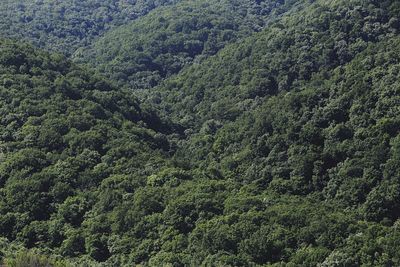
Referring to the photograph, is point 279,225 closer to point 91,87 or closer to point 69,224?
point 69,224

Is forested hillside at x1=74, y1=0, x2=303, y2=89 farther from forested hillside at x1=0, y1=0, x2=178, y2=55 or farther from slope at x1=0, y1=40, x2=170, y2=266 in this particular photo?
slope at x1=0, y1=40, x2=170, y2=266

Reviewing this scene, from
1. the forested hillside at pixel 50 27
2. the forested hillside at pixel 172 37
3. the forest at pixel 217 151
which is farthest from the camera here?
the forested hillside at pixel 50 27

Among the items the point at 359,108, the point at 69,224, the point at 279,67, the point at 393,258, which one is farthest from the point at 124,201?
the point at 279,67

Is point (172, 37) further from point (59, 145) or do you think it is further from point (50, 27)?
point (59, 145)

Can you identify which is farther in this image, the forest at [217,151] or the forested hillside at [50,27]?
the forested hillside at [50,27]

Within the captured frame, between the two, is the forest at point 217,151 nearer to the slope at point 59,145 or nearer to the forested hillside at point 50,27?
the slope at point 59,145

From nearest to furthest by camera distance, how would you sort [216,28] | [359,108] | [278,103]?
1. [359,108]
2. [278,103]
3. [216,28]

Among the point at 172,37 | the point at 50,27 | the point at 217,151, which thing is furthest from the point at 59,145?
the point at 50,27

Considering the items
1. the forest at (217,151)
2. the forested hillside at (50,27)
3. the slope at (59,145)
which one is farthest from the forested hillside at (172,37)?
the slope at (59,145)
